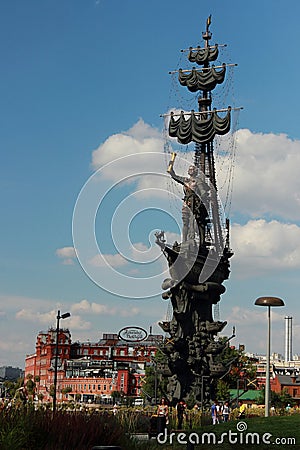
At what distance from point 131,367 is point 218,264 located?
90.1 m

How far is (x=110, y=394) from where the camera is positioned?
121 m

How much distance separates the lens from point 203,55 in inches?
2249

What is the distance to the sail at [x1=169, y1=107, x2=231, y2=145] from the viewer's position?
5288 centimetres

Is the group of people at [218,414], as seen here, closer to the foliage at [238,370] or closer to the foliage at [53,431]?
the foliage at [53,431]

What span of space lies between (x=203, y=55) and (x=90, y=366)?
9188 centimetres

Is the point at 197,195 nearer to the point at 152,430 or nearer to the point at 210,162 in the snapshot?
the point at 210,162

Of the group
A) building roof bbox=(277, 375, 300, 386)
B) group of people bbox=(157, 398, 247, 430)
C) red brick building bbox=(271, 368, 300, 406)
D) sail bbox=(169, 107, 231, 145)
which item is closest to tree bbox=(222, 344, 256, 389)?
sail bbox=(169, 107, 231, 145)

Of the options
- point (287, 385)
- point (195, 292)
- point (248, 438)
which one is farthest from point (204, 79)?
point (287, 385)

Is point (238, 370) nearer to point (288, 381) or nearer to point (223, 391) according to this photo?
point (223, 391)

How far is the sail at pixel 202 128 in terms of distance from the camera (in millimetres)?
52875

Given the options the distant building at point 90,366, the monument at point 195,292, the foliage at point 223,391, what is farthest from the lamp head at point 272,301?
the distant building at point 90,366

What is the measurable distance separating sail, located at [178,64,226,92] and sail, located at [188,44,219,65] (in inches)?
55.8

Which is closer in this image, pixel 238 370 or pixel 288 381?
pixel 238 370

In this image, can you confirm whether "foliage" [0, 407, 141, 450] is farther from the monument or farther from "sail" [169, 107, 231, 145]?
"sail" [169, 107, 231, 145]
